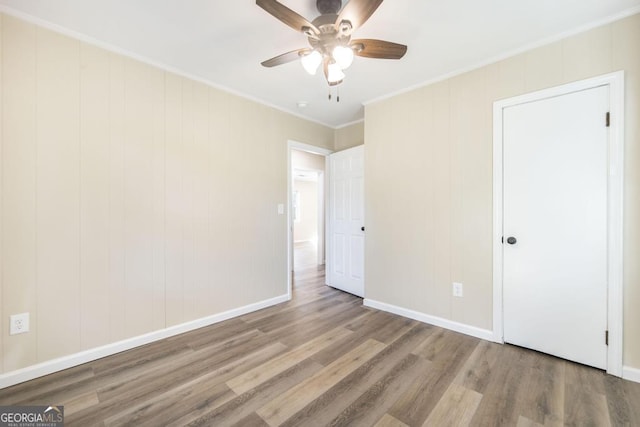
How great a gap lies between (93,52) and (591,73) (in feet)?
12.3

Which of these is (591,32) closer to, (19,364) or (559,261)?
(559,261)

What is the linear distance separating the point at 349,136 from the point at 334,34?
2.37 meters

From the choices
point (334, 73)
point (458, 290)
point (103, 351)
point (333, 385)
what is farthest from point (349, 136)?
point (103, 351)

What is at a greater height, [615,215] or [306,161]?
[306,161]

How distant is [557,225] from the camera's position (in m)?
2.04

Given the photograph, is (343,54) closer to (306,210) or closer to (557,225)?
(557,225)

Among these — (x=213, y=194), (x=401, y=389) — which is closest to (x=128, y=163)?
(x=213, y=194)

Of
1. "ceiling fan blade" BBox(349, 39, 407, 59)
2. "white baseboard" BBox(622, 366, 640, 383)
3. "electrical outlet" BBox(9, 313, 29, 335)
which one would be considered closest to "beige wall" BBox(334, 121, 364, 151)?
"ceiling fan blade" BBox(349, 39, 407, 59)

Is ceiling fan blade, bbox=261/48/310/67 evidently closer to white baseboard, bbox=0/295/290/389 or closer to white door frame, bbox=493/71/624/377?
white door frame, bbox=493/71/624/377

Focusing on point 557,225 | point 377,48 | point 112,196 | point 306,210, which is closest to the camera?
point 377,48

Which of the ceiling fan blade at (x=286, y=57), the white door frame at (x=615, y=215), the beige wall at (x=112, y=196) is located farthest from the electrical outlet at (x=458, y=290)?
the ceiling fan blade at (x=286, y=57)

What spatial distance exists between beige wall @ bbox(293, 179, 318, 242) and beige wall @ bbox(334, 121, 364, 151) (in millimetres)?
5051

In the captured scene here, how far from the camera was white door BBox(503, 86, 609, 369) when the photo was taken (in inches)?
74.5

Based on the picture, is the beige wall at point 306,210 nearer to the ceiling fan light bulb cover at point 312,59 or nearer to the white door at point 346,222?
the white door at point 346,222
